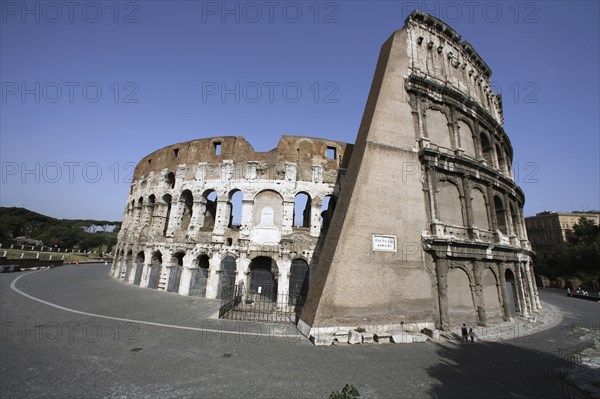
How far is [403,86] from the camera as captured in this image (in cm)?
1628

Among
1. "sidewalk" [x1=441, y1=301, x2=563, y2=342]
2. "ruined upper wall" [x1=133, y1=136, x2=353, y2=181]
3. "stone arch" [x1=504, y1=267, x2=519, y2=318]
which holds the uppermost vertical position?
"ruined upper wall" [x1=133, y1=136, x2=353, y2=181]

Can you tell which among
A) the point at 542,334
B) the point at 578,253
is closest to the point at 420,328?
the point at 542,334

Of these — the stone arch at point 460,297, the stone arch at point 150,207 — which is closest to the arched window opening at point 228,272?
the stone arch at point 150,207

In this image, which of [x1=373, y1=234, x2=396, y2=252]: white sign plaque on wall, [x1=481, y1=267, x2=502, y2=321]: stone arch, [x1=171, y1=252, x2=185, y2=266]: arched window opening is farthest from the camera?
[x1=171, y1=252, x2=185, y2=266]: arched window opening

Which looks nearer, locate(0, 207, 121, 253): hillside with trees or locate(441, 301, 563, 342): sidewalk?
locate(441, 301, 563, 342): sidewalk

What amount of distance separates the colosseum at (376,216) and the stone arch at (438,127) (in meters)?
0.11

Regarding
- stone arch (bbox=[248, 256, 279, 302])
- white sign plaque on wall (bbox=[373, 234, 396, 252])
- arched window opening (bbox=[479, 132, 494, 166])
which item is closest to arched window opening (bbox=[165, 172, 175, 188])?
stone arch (bbox=[248, 256, 279, 302])

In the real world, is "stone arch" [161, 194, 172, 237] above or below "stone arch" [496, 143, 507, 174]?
below

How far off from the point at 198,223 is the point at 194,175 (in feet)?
13.6

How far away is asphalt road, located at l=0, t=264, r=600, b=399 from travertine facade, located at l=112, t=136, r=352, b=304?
5.77m

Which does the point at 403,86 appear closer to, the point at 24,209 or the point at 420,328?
the point at 420,328

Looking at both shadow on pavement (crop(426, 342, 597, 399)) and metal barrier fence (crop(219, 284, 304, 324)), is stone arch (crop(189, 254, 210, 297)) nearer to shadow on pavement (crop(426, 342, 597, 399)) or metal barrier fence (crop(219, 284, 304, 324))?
metal barrier fence (crop(219, 284, 304, 324))

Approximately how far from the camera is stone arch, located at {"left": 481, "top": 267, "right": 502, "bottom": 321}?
1507 cm

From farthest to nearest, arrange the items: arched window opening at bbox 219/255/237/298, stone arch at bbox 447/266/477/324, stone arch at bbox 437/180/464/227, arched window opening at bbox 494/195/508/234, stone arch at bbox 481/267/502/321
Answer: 1. arched window opening at bbox 494/195/508/234
2. arched window opening at bbox 219/255/237/298
3. stone arch at bbox 437/180/464/227
4. stone arch at bbox 481/267/502/321
5. stone arch at bbox 447/266/477/324
